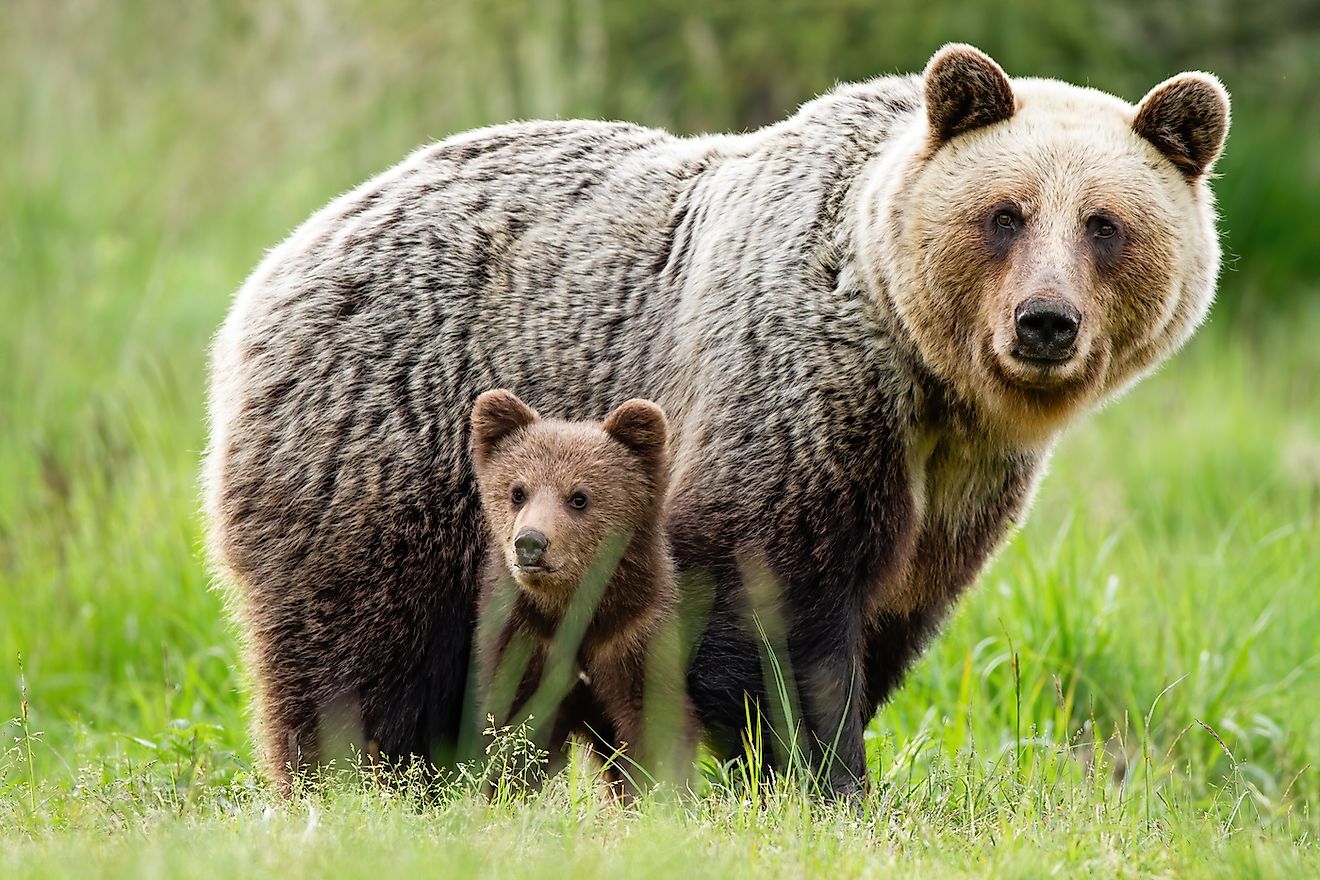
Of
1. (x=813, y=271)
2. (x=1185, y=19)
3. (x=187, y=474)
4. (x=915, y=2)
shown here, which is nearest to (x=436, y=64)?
(x=915, y=2)

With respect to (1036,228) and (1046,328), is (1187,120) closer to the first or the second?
(1036,228)

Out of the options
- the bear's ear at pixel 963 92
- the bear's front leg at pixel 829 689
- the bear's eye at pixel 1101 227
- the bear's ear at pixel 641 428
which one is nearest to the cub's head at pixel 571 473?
the bear's ear at pixel 641 428

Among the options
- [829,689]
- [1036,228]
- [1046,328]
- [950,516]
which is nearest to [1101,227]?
[1036,228]

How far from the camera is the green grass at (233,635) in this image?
13.8ft

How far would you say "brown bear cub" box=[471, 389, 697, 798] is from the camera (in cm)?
495

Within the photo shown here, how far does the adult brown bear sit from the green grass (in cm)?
52

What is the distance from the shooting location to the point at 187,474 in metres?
8.41

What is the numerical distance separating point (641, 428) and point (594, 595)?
0.50 metres

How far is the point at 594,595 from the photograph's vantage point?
4.93 m

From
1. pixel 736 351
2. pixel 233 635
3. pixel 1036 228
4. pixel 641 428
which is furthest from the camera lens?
pixel 233 635

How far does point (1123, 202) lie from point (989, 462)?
0.92 m

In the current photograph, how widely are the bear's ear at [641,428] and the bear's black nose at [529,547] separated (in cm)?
50

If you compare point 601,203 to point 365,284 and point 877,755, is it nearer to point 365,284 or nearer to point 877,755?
point 365,284

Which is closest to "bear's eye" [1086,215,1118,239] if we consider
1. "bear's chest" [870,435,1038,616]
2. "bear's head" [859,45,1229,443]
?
"bear's head" [859,45,1229,443]
